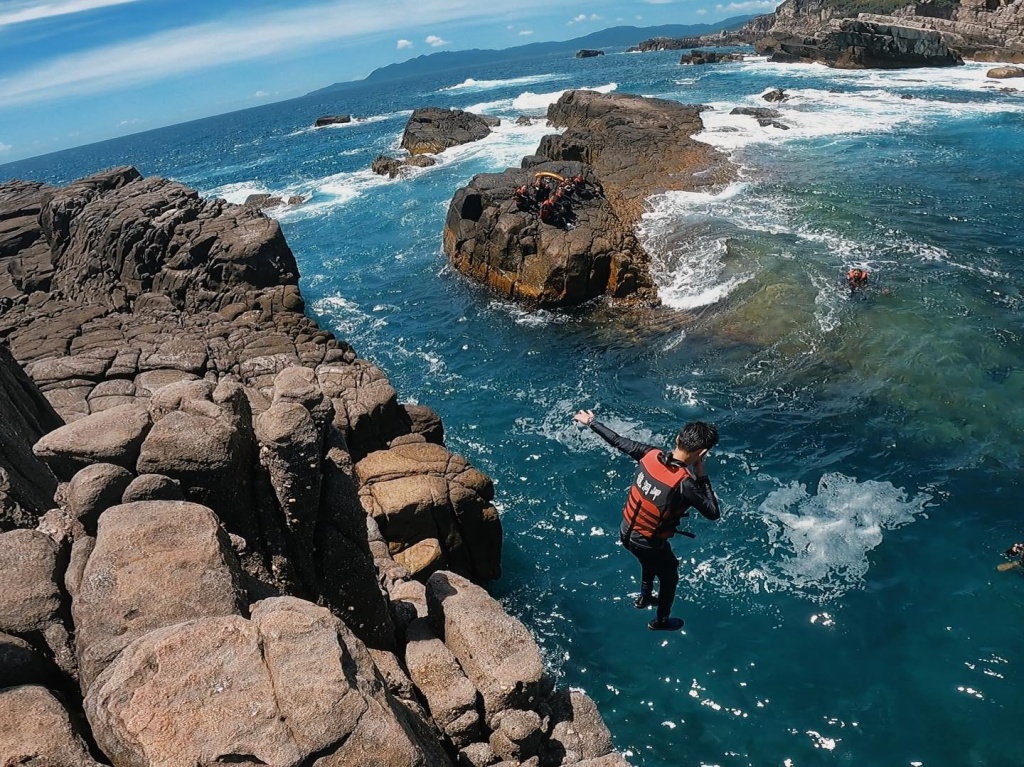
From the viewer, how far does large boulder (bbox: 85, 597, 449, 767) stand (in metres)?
4.47

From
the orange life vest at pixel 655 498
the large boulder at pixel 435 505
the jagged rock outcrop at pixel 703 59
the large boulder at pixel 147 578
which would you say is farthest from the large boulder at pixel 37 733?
the jagged rock outcrop at pixel 703 59

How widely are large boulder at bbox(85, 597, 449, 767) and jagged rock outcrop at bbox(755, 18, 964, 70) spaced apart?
108 metres

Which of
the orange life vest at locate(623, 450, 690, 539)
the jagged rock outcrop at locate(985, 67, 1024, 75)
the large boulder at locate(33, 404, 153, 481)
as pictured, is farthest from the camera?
the jagged rock outcrop at locate(985, 67, 1024, 75)

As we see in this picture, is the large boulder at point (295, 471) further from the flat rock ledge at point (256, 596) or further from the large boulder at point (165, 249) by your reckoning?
the large boulder at point (165, 249)

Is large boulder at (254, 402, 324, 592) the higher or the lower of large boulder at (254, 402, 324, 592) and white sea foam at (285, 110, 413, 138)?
the lower

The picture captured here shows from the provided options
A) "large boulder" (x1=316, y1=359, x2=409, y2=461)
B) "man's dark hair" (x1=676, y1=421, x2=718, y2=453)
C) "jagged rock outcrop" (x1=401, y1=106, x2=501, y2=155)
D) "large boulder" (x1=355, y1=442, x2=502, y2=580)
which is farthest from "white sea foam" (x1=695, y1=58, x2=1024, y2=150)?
"man's dark hair" (x1=676, y1=421, x2=718, y2=453)

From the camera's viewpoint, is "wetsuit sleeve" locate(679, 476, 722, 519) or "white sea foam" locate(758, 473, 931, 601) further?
"white sea foam" locate(758, 473, 931, 601)

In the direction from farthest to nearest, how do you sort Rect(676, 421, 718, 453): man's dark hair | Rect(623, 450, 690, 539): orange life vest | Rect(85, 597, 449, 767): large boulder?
Rect(623, 450, 690, 539): orange life vest < Rect(676, 421, 718, 453): man's dark hair < Rect(85, 597, 449, 767): large boulder

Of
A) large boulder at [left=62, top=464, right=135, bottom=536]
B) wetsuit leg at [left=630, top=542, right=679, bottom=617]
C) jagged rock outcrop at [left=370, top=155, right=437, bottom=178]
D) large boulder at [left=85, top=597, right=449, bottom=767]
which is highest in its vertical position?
jagged rock outcrop at [left=370, top=155, right=437, bottom=178]

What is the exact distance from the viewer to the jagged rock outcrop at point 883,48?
8406 centimetres

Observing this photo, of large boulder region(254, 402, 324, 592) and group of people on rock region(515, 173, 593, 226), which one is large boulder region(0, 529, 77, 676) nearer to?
large boulder region(254, 402, 324, 592)

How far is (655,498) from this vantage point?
9.03 m

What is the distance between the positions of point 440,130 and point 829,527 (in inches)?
2629

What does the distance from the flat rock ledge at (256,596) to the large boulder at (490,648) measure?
1.1 inches
